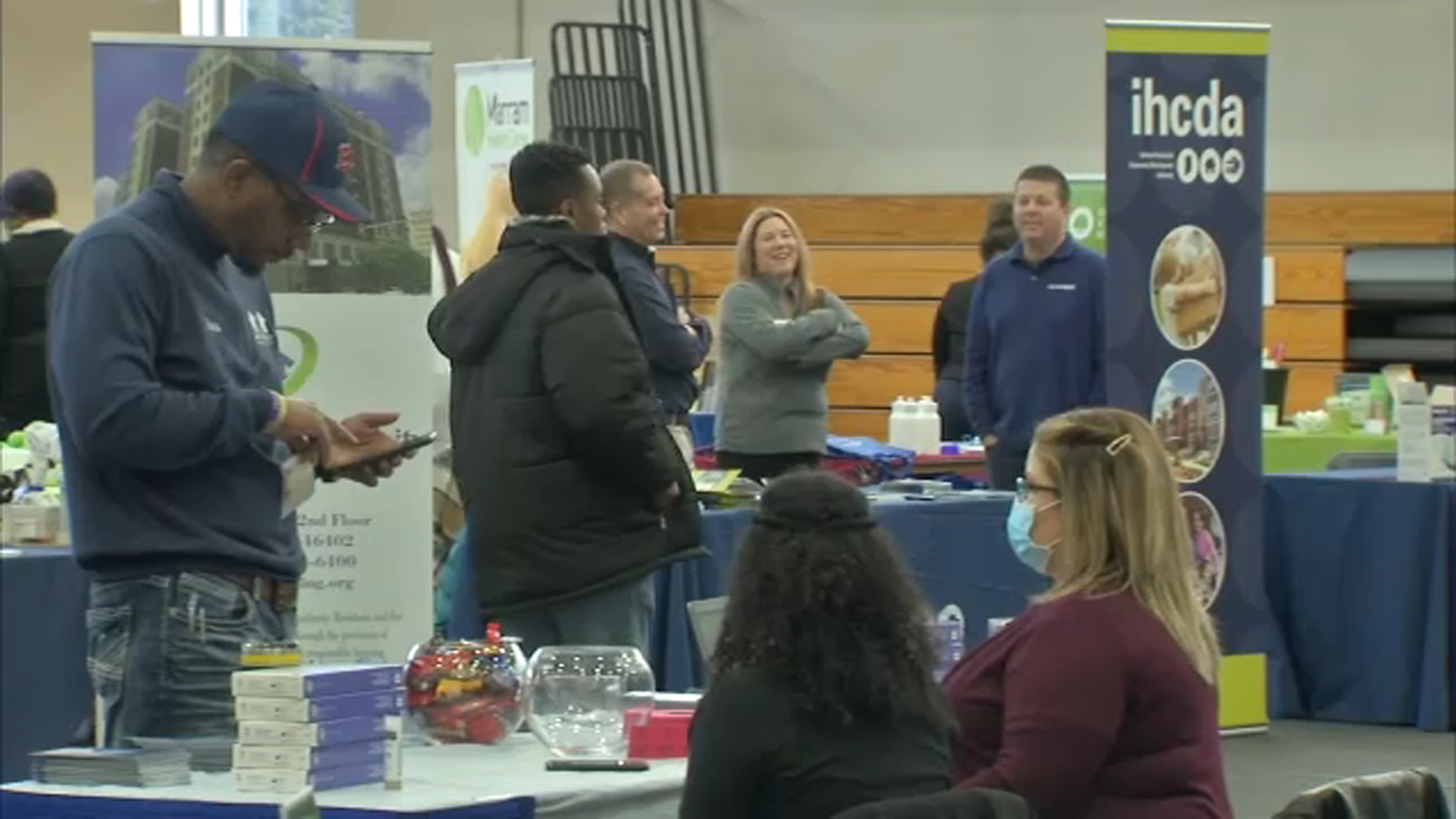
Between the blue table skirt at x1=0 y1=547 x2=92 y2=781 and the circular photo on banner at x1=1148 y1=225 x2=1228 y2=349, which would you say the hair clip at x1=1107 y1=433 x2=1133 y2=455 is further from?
the circular photo on banner at x1=1148 y1=225 x2=1228 y2=349

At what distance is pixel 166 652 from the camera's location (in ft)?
10.1

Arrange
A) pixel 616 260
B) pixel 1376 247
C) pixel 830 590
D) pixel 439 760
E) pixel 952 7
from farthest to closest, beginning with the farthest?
1. pixel 952 7
2. pixel 1376 247
3. pixel 616 260
4. pixel 439 760
5. pixel 830 590

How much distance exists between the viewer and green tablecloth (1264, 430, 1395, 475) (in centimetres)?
955

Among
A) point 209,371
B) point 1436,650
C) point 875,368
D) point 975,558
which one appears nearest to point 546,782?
point 209,371

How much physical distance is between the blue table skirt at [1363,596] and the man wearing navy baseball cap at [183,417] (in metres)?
4.62

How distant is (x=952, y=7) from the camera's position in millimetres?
13578

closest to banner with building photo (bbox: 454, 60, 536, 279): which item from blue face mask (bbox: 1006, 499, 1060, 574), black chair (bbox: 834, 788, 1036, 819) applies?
blue face mask (bbox: 1006, 499, 1060, 574)

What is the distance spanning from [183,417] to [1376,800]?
4.79 ft

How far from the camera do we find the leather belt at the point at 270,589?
318cm

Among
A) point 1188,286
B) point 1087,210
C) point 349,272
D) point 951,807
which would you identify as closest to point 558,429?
point 349,272

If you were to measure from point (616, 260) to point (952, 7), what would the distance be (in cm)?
803

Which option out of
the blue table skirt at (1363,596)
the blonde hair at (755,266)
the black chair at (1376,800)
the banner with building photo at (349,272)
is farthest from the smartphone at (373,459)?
the blue table skirt at (1363,596)

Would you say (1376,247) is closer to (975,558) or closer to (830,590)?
(975,558)

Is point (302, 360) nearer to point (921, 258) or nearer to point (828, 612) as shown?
point (828, 612)
